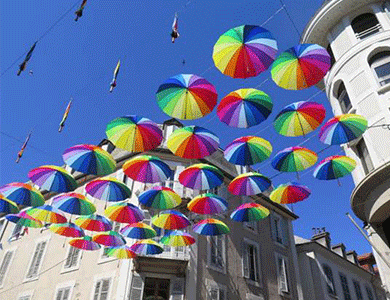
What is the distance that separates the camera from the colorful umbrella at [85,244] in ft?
41.2

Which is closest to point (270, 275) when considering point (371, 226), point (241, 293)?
point (241, 293)

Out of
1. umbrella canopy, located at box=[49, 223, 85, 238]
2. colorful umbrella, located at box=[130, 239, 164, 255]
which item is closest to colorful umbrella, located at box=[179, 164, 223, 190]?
colorful umbrella, located at box=[130, 239, 164, 255]

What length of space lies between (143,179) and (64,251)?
9.75 m

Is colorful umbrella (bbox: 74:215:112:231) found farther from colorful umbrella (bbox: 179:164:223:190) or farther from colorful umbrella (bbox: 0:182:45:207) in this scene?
colorful umbrella (bbox: 179:164:223:190)

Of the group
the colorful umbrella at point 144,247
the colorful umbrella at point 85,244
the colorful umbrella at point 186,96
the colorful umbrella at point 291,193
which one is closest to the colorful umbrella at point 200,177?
the colorful umbrella at point 291,193

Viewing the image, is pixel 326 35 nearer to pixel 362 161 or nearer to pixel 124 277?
pixel 362 161

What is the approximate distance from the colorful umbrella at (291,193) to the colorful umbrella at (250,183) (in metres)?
0.43

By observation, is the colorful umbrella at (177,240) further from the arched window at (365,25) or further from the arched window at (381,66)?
the arched window at (365,25)

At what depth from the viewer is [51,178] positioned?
9.09m

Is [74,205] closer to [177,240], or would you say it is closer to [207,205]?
[177,240]

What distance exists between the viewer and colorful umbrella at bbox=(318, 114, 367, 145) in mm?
8406

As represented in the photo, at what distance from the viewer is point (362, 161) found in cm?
1283

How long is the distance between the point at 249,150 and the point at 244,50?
307cm

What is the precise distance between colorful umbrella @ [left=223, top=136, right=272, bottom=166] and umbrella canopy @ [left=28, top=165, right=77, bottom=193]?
4.74 metres
